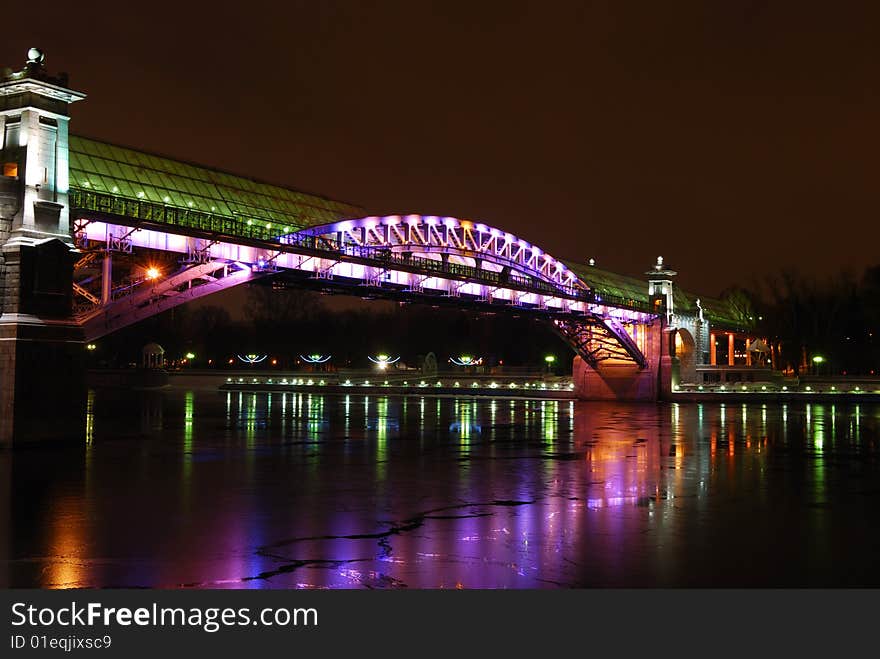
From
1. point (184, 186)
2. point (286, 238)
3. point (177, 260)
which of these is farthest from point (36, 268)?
point (184, 186)

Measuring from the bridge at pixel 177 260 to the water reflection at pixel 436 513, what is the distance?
3849 millimetres

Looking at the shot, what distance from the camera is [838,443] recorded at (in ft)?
97.6

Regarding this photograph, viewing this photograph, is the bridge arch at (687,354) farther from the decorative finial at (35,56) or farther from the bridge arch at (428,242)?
the decorative finial at (35,56)

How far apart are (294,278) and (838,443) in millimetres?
23516

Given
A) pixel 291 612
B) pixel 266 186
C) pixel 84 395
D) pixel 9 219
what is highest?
pixel 266 186

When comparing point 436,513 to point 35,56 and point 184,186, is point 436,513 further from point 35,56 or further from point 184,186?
point 184,186

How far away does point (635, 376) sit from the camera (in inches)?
2943

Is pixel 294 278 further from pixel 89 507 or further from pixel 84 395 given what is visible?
pixel 89 507

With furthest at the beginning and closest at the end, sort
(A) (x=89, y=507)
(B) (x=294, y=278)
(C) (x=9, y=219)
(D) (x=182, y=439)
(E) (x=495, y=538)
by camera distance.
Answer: (B) (x=294, y=278) < (D) (x=182, y=439) < (C) (x=9, y=219) < (A) (x=89, y=507) < (E) (x=495, y=538)

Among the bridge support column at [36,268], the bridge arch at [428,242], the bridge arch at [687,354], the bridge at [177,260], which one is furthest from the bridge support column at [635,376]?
the bridge support column at [36,268]

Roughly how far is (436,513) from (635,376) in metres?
62.1

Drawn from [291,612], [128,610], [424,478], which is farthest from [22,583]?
[424,478]

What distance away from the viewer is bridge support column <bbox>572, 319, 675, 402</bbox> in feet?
242

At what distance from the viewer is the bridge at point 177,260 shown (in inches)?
925
